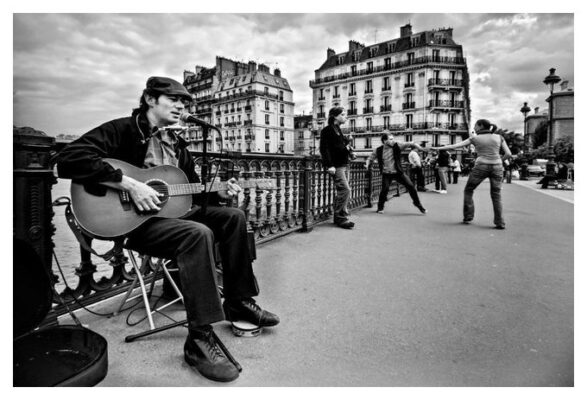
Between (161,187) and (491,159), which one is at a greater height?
(491,159)

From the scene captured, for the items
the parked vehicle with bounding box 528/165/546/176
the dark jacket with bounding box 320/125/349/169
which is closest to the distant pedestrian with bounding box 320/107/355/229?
the dark jacket with bounding box 320/125/349/169

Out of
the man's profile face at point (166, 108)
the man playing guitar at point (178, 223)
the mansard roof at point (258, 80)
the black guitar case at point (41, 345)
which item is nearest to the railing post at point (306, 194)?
the mansard roof at point (258, 80)

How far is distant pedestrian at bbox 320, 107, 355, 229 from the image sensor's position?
6.40 m

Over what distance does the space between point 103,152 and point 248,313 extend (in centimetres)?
144

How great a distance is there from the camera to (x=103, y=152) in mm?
2264

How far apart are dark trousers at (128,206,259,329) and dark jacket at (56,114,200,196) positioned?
0.40 meters

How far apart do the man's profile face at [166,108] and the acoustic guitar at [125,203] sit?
0.38 m

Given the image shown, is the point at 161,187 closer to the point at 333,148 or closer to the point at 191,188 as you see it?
the point at 191,188

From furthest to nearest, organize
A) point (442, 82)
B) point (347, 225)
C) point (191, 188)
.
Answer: point (442, 82) → point (347, 225) → point (191, 188)

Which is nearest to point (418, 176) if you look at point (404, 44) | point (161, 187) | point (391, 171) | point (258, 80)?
point (391, 171)

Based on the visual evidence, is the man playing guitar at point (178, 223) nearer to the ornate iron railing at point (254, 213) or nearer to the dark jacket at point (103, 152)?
the dark jacket at point (103, 152)

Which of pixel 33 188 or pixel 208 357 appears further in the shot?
pixel 33 188

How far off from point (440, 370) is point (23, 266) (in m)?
2.47

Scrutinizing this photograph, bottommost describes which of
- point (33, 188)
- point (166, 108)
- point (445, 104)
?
point (33, 188)
